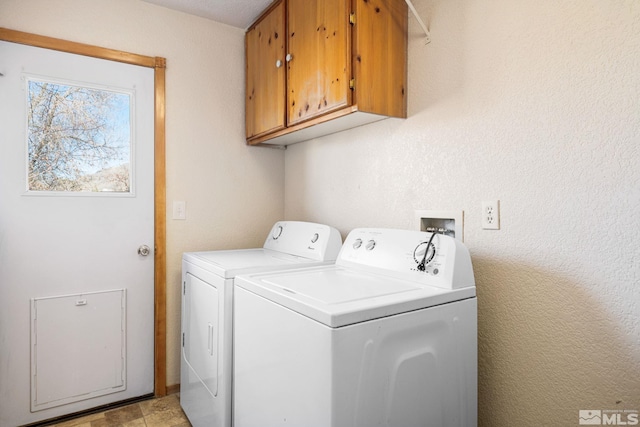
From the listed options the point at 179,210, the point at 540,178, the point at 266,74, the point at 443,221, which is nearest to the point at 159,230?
the point at 179,210

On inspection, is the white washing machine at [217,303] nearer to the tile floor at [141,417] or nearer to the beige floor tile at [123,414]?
the tile floor at [141,417]

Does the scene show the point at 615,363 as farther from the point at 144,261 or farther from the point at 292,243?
the point at 144,261

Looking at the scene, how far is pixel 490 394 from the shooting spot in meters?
1.42

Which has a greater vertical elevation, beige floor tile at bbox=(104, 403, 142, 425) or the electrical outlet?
the electrical outlet

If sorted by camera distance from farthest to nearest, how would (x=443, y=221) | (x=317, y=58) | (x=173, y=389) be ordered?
(x=173, y=389) < (x=317, y=58) < (x=443, y=221)

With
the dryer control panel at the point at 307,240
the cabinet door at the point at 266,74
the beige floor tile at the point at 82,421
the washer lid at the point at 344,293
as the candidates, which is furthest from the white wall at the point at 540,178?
the beige floor tile at the point at 82,421

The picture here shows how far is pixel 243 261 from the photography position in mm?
1884

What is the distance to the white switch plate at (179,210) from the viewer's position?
231cm

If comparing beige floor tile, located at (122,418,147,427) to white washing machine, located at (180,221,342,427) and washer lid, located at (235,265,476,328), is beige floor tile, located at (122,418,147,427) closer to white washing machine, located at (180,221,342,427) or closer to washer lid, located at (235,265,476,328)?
white washing machine, located at (180,221,342,427)

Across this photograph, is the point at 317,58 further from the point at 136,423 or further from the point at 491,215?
the point at 136,423

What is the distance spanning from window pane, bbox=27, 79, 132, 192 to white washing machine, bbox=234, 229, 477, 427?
3.99ft

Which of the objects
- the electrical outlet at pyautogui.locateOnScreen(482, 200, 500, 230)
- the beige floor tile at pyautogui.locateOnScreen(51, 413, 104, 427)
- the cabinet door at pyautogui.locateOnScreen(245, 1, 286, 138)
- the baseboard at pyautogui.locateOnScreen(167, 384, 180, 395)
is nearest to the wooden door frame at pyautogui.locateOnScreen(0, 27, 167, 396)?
the baseboard at pyautogui.locateOnScreen(167, 384, 180, 395)

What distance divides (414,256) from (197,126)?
169 centimetres

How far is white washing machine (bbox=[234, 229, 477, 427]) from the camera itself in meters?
0.99
